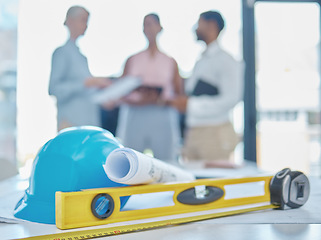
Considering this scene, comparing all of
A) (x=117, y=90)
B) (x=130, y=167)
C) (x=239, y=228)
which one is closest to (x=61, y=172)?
(x=130, y=167)

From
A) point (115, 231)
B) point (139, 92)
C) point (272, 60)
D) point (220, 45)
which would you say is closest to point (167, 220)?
point (115, 231)

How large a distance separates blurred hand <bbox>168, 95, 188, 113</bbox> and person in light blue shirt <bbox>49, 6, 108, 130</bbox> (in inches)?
20.4

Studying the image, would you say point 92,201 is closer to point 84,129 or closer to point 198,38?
point 84,129

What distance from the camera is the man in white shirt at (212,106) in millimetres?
2615

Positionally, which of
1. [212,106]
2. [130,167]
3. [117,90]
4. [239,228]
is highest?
[117,90]

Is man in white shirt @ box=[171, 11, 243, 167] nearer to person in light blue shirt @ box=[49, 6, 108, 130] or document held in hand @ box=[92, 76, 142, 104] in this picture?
document held in hand @ box=[92, 76, 142, 104]

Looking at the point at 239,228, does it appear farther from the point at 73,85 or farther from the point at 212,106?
the point at 73,85

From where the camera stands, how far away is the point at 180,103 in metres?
2.66

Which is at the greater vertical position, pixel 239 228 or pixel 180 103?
pixel 180 103

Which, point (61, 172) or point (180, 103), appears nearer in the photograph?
point (61, 172)

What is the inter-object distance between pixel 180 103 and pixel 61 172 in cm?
208

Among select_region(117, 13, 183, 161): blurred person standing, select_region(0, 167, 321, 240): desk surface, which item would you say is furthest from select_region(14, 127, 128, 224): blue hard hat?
select_region(117, 13, 183, 161): blurred person standing

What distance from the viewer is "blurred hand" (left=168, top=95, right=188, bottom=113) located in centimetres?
265

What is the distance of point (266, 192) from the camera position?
2.47ft
